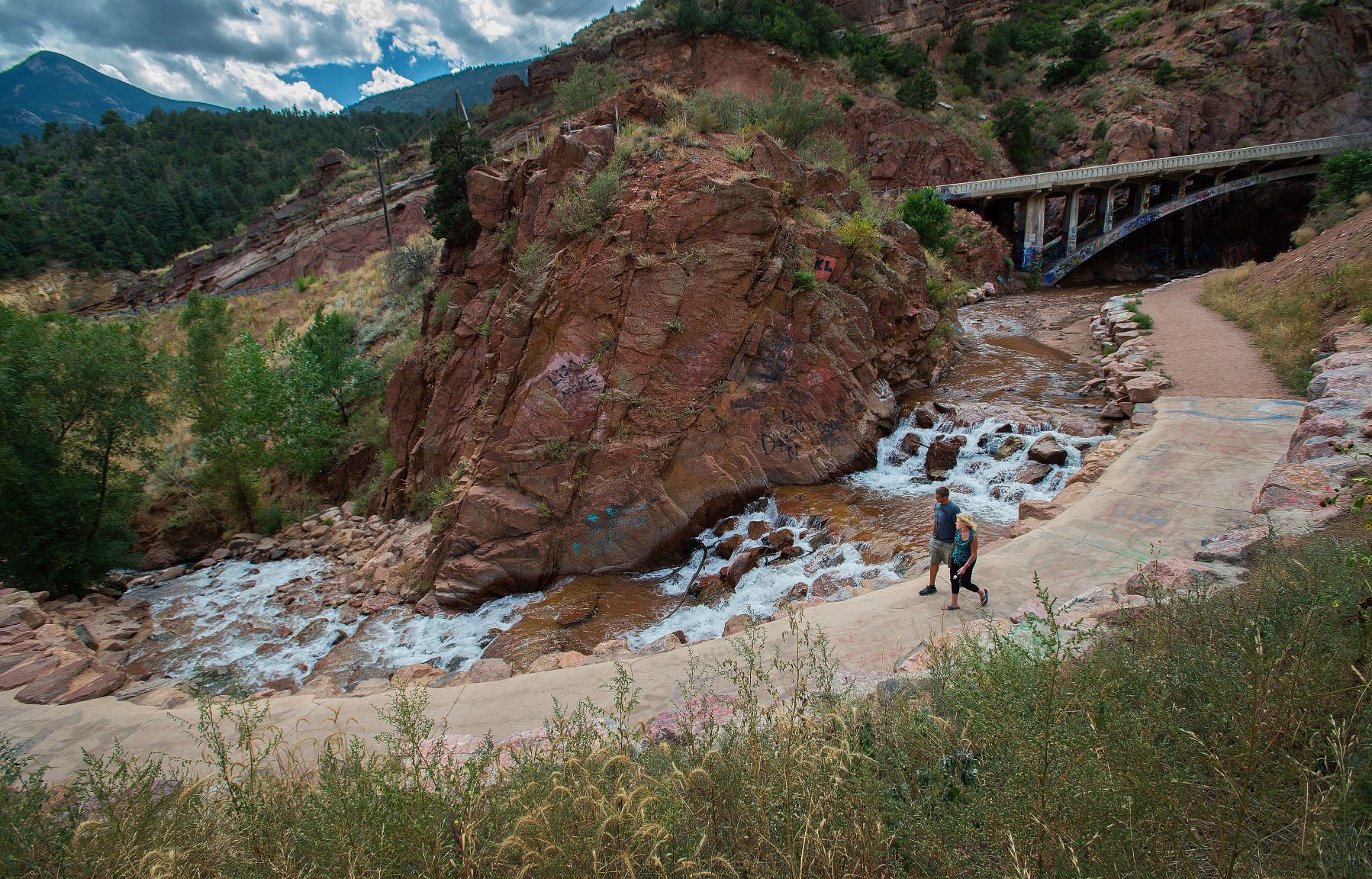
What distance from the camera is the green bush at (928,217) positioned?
79.8 feet

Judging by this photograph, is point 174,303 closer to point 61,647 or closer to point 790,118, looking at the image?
point 61,647

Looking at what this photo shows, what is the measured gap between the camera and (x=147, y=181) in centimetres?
5322

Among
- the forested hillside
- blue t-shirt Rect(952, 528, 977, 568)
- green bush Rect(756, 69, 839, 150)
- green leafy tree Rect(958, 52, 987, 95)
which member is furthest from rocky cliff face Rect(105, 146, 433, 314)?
green leafy tree Rect(958, 52, 987, 95)

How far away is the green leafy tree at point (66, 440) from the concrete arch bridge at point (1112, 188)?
115ft

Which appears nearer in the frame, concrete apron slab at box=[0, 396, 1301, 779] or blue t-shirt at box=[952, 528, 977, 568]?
concrete apron slab at box=[0, 396, 1301, 779]

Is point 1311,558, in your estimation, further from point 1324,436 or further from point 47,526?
point 47,526

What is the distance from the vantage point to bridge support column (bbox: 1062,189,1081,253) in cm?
3152

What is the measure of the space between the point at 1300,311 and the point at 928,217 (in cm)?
1370

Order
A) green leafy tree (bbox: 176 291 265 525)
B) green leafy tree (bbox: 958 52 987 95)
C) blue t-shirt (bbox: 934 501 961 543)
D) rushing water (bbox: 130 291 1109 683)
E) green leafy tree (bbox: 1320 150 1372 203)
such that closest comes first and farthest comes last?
blue t-shirt (bbox: 934 501 961 543)
rushing water (bbox: 130 291 1109 683)
green leafy tree (bbox: 176 291 265 525)
green leafy tree (bbox: 1320 150 1372 203)
green leafy tree (bbox: 958 52 987 95)

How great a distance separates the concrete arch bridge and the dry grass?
17.6m

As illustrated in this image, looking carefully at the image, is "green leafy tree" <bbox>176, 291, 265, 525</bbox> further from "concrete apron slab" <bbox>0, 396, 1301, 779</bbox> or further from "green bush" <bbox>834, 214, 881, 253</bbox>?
"green bush" <bbox>834, 214, 881, 253</bbox>

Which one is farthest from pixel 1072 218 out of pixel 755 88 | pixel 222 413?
pixel 222 413

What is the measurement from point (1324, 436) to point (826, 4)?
48.0 metres

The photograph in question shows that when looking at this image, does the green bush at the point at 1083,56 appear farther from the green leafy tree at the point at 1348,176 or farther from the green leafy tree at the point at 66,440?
the green leafy tree at the point at 66,440
